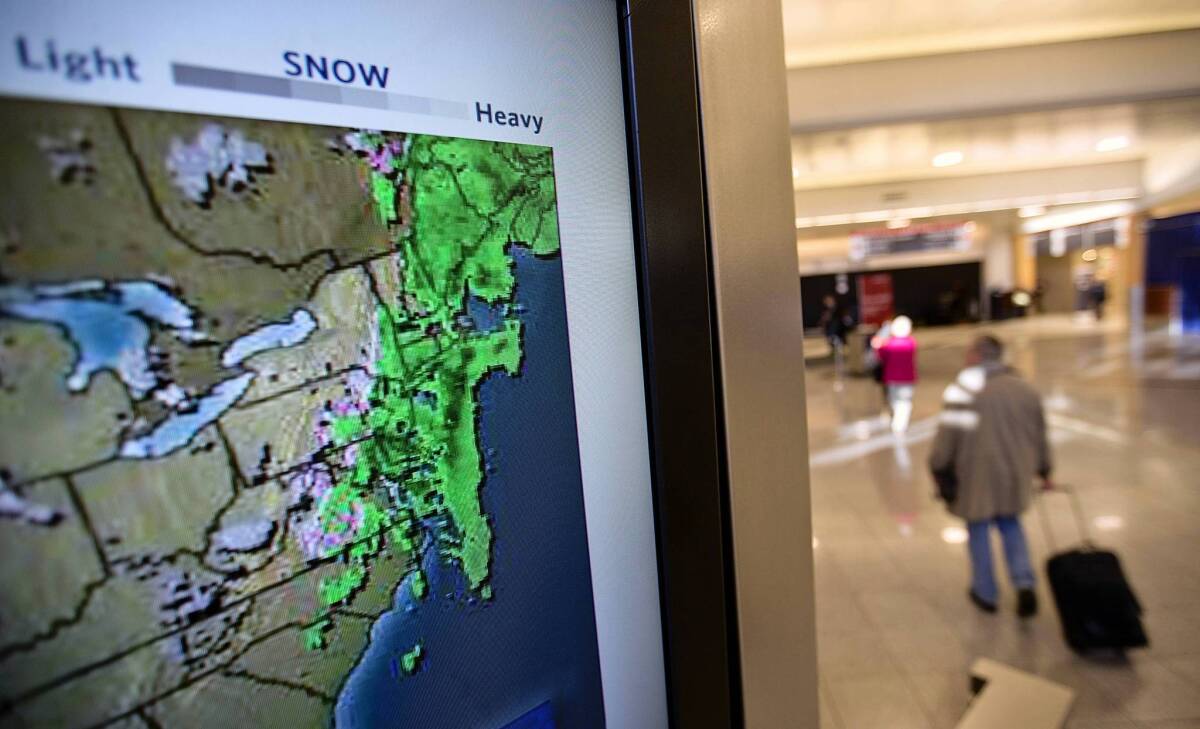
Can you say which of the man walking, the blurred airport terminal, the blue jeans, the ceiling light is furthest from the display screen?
the ceiling light

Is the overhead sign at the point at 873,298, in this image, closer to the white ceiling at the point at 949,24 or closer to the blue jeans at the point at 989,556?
the white ceiling at the point at 949,24

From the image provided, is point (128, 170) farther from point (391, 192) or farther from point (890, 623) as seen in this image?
point (890, 623)

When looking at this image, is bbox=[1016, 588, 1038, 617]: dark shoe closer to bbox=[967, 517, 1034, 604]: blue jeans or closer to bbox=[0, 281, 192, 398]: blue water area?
bbox=[967, 517, 1034, 604]: blue jeans

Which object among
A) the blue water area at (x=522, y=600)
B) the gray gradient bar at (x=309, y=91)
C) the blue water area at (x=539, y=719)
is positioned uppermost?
the gray gradient bar at (x=309, y=91)

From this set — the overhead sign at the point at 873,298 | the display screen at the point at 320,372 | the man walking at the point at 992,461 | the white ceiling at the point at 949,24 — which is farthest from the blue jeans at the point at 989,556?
the overhead sign at the point at 873,298

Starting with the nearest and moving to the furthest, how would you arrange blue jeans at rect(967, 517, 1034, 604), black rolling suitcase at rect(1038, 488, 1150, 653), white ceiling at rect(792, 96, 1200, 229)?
1. black rolling suitcase at rect(1038, 488, 1150, 653)
2. blue jeans at rect(967, 517, 1034, 604)
3. white ceiling at rect(792, 96, 1200, 229)

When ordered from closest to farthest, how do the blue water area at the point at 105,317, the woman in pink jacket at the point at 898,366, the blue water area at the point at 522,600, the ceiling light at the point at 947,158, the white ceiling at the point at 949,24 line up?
the blue water area at the point at 105,317 → the blue water area at the point at 522,600 → the white ceiling at the point at 949,24 → the ceiling light at the point at 947,158 → the woman in pink jacket at the point at 898,366

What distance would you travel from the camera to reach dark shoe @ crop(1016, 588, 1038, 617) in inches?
133

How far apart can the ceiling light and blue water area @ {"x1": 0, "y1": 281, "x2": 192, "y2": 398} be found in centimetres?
791

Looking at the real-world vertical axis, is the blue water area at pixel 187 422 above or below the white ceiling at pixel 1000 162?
below

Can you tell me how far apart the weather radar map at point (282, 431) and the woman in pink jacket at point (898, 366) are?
813 cm

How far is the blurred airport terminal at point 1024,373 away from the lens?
295 cm

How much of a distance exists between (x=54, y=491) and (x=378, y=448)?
0.23 m

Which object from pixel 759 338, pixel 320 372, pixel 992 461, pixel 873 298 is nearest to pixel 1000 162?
pixel 992 461
